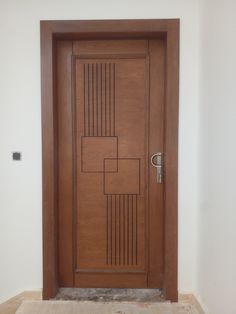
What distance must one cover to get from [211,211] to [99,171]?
0.90 meters

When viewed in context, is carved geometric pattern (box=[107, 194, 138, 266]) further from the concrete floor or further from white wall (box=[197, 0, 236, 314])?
white wall (box=[197, 0, 236, 314])

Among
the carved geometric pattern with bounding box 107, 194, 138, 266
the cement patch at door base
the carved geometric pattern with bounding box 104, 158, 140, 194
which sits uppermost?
the carved geometric pattern with bounding box 104, 158, 140, 194

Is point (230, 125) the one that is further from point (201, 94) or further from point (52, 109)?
point (52, 109)

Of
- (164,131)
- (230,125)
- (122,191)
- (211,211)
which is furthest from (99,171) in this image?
(230,125)

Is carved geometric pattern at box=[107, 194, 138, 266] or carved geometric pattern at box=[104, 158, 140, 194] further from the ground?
carved geometric pattern at box=[104, 158, 140, 194]

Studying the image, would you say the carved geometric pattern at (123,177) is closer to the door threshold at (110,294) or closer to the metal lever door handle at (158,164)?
the metal lever door handle at (158,164)

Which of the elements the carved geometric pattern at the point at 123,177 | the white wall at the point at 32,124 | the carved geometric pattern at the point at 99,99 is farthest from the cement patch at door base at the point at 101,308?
the carved geometric pattern at the point at 99,99

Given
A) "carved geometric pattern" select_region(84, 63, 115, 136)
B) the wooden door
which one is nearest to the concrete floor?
the wooden door

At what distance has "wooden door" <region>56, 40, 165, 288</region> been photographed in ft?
8.29

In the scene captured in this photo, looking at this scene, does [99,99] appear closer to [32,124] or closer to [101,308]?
[32,124]

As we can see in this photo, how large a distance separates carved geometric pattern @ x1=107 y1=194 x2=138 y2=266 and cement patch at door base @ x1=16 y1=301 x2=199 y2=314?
32 cm

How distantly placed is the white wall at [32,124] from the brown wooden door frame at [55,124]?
0.05m

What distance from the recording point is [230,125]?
1771 mm

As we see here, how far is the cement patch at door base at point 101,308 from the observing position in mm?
2365
